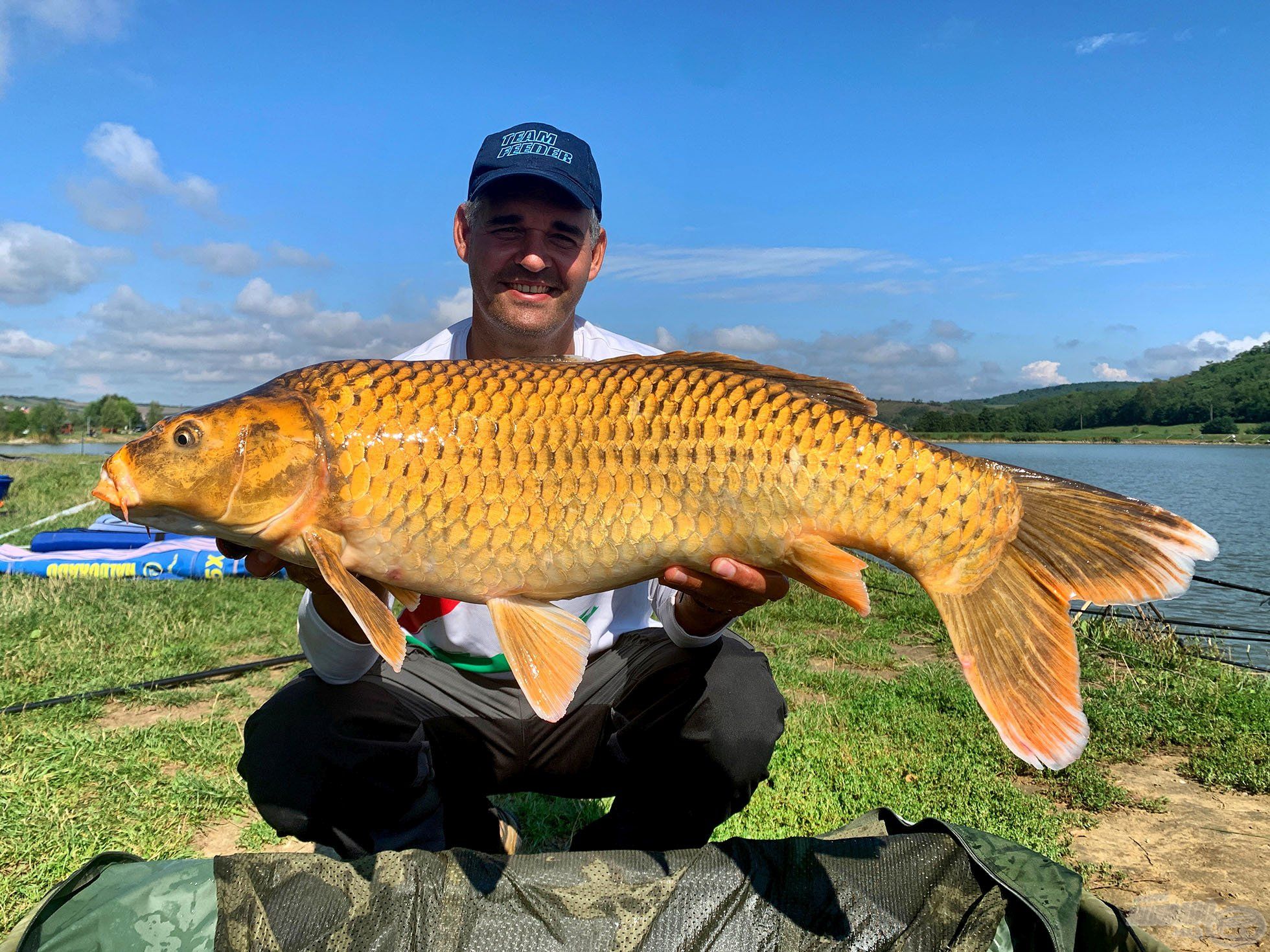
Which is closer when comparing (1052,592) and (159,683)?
(1052,592)

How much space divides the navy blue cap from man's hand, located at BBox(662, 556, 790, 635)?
1270mm

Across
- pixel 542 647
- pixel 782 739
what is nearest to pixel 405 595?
pixel 542 647

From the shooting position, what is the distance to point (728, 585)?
1692 mm

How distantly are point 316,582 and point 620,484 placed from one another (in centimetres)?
71

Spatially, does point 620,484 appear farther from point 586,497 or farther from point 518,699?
point 518,699

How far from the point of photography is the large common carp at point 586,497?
147cm

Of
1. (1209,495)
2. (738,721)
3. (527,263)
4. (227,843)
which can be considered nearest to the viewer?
(738,721)

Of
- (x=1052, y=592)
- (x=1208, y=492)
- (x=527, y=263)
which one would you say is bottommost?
(x=1208, y=492)

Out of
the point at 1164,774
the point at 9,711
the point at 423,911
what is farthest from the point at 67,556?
the point at 1164,774

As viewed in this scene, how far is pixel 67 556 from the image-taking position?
565 centimetres

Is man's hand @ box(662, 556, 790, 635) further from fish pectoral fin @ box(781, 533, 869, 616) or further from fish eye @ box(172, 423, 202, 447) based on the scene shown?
fish eye @ box(172, 423, 202, 447)

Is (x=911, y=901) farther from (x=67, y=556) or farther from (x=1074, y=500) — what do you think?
(x=67, y=556)

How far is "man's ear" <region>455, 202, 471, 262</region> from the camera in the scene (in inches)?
105

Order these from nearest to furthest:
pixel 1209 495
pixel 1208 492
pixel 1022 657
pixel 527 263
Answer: pixel 1022 657, pixel 527 263, pixel 1209 495, pixel 1208 492
